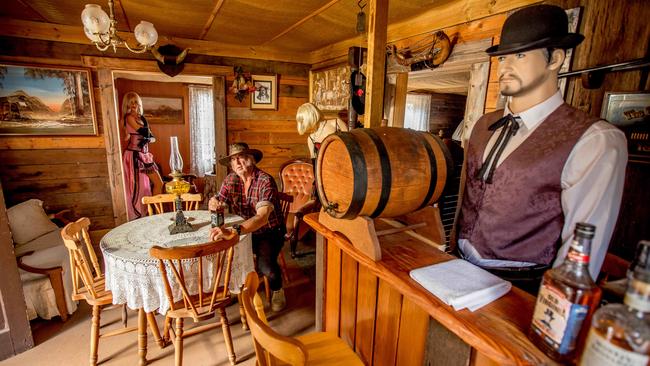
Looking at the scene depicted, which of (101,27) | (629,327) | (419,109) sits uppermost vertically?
(101,27)

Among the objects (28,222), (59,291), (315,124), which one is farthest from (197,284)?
(315,124)

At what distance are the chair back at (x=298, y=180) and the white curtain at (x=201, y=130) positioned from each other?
3.64 metres

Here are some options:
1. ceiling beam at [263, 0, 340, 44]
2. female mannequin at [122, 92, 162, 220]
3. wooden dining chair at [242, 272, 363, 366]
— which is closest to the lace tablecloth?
wooden dining chair at [242, 272, 363, 366]

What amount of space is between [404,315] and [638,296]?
2.11 feet

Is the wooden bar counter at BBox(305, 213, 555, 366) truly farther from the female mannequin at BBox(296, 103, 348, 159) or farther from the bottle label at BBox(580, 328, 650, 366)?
the female mannequin at BBox(296, 103, 348, 159)

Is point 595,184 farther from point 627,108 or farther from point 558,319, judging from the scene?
point 627,108

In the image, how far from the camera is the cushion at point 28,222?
2.74 m

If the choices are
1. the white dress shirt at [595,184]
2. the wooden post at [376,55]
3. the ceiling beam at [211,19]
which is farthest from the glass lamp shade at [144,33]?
the white dress shirt at [595,184]

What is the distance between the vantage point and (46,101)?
3.48 metres

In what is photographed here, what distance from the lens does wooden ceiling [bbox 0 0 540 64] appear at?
2589 millimetres

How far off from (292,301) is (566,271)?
7.97ft

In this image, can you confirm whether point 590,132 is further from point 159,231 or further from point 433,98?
point 433,98

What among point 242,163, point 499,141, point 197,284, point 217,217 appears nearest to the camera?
point 499,141

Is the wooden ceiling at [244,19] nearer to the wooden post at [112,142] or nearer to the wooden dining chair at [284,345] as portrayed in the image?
the wooden post at [112,142]
